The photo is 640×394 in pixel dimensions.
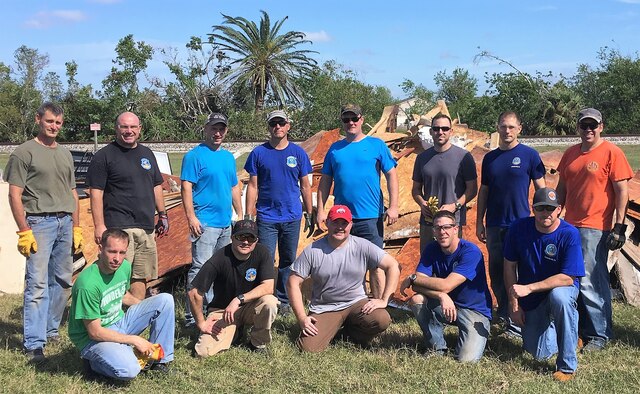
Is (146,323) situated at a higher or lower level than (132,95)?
lower

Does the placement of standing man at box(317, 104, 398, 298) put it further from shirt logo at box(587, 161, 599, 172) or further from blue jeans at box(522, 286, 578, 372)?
shirt logo at box(587, 161, 599, 172)

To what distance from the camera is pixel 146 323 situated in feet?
14.9

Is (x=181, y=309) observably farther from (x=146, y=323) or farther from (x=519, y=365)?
(x=519, y=365)

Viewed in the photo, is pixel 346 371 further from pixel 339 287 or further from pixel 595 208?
pixel 595 208

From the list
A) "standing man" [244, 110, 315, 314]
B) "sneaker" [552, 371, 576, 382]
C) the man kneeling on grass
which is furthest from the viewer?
"standing man" [244, 110, 315, 314]

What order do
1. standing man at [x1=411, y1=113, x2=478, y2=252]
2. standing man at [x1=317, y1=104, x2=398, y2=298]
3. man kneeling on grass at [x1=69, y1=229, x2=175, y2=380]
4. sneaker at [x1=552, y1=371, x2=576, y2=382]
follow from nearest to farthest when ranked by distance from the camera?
man kneeling on grass at [x1=69, y1=229, x2=175, y2=380], sneaker at [x1=552, y1=371, x2=576, y2=382], standing man at [x1=411, y1=113, x2=478, y2=252], standing man at [x1=317, y1=104, x2=398, y2=298]

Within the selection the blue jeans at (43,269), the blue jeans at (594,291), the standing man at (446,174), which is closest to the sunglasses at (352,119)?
the standing man at (446,174)

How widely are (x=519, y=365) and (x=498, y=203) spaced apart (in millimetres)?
1326

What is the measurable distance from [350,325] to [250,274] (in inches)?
35.1

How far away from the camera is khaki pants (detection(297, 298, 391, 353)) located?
4938 mm

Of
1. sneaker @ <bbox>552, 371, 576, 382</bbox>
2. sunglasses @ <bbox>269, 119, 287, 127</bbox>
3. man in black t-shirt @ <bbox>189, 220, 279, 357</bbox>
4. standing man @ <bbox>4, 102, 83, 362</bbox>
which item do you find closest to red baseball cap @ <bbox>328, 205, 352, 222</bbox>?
man in black t-shirt @ <bbox>189, 220, 279, 357</bbox>

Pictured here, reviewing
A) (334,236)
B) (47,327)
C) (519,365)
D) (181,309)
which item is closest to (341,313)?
(334,236)

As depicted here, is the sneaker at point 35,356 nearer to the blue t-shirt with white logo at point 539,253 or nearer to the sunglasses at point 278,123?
the sunglasses at point 278,123

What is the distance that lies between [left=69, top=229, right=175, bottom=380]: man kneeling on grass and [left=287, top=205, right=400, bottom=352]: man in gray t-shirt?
3.47ft
